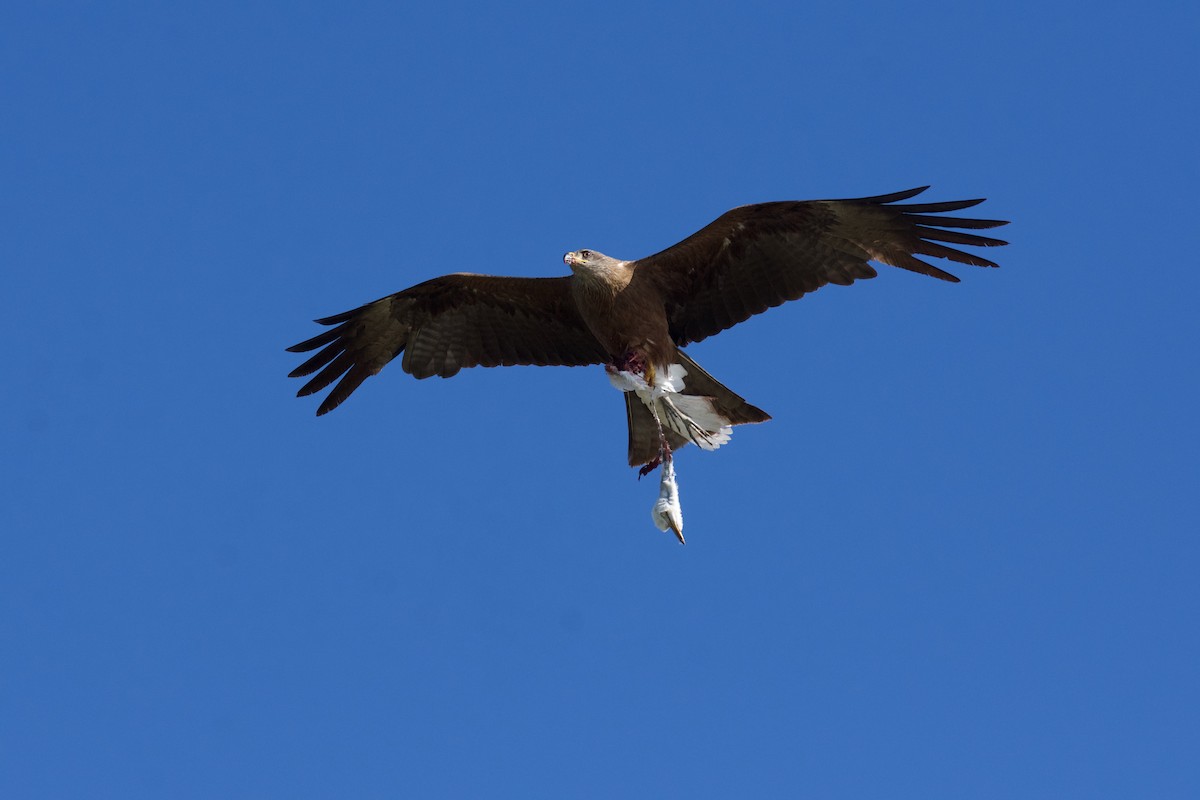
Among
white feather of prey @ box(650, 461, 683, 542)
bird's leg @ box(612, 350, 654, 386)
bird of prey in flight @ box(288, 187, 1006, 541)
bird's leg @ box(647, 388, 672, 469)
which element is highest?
bird of prey in flight @ box(288, 187, 1006, 541)

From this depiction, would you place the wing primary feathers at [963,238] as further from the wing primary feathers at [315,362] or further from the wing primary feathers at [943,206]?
the wing primary feathers at [315,362]

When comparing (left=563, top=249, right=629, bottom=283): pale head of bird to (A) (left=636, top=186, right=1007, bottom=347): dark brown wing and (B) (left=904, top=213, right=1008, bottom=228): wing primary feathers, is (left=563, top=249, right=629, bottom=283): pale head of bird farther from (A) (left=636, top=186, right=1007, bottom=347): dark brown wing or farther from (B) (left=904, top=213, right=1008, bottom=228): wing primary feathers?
(B) (left=904, top=213, right=1008, bottom=228): wing primary feathers

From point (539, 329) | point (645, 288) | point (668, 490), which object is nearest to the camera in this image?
point (668, 490)

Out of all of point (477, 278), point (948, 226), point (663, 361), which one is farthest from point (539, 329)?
point (948, 226)

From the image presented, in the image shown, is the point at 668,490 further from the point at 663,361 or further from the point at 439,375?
the point at 439,375

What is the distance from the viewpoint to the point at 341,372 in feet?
35.0

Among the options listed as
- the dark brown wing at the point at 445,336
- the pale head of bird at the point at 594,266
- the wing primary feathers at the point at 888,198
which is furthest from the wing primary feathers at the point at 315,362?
the wing primary feathers at the point at 888,198

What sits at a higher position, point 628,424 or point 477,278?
point 477,278

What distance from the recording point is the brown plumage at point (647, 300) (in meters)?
9.49

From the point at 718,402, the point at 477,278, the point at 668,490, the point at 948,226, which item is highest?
the point at 477,278

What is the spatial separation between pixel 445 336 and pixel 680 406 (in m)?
2.13

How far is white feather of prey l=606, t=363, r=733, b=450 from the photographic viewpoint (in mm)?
9492

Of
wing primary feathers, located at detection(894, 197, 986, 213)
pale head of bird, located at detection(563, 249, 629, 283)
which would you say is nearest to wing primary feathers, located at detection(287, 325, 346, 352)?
pale head of bird, located at detection(563, 249, 629, 283)

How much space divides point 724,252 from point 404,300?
2.47 metres
